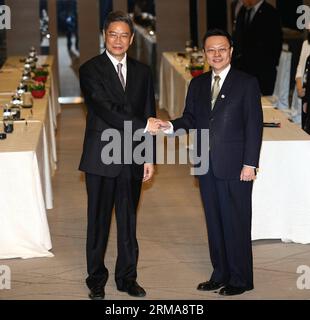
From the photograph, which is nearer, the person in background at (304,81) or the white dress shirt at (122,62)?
the white dress shirt at (122,62)

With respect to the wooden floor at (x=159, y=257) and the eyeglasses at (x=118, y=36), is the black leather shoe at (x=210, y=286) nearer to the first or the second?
the wooden floor at (x=159, y=257)

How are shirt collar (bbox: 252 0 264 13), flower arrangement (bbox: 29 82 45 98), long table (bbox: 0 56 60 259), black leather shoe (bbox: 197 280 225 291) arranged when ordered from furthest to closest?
shirt collar (bbox: 252 0 264 13) → flower arrangement (bbox: 29 82 45 98) → long table (bbox: 0 56 60 259) → black leather shoe (bbox: 197 280 225 291)

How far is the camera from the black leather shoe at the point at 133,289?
4527mm

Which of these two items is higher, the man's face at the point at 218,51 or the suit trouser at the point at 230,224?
the man's face at the point at 218,51

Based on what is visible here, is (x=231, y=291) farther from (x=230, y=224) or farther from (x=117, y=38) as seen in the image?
(x=117, y=38)

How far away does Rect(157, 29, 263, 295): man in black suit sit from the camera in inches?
172

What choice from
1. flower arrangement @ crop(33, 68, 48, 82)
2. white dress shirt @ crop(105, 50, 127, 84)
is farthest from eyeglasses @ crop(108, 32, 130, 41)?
flower arrangement @ crop(33, 68, 48, 82)

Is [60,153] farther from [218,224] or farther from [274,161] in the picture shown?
[218,224]

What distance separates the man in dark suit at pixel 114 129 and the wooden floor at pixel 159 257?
1.02ft

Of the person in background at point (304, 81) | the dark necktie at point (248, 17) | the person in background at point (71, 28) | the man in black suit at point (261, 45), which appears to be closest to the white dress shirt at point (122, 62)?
the person in background at point (304, 81)

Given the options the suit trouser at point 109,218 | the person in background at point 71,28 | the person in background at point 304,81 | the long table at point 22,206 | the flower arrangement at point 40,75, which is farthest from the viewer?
the person in background at point 71,28

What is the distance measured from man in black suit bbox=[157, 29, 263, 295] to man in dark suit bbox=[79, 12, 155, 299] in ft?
0.72

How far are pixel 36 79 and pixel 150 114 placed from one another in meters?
4.40

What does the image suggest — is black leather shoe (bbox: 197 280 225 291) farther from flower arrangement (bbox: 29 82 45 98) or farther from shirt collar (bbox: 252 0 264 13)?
shirt collar (bbox: 252 0 264 13)
